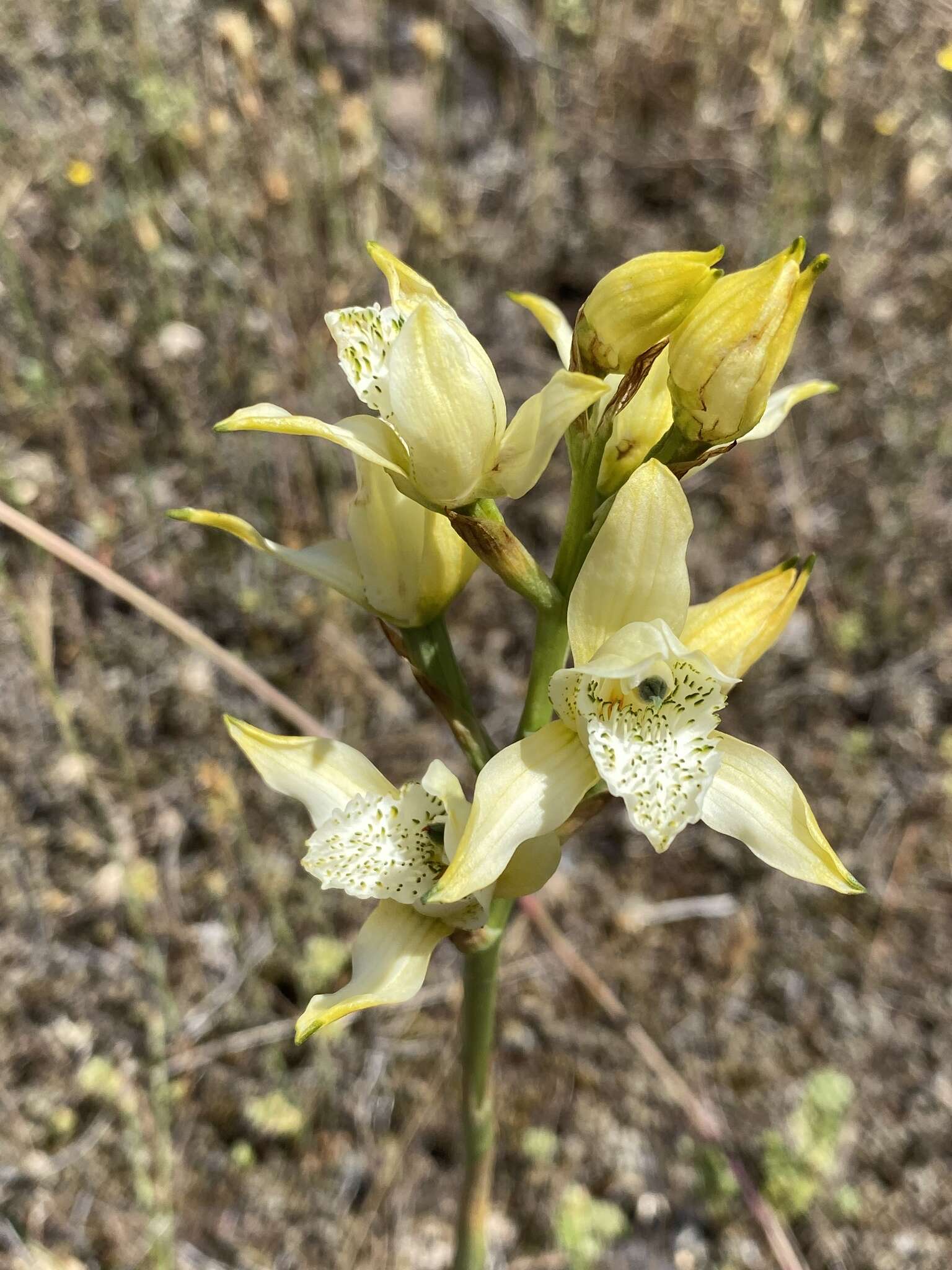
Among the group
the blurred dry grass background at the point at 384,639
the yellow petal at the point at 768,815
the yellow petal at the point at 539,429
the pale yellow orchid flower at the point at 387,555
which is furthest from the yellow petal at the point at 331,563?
the blurred dry grass background at the point at 384,639

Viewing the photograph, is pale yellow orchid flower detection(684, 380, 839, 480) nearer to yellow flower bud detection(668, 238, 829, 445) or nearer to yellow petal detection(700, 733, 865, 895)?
yellow flower bud detection(668, 238, 829, 445)

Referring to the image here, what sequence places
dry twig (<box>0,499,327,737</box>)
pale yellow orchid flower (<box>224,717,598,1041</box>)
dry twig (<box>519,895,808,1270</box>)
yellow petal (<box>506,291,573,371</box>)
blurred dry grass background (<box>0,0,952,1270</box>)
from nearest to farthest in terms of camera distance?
pale yellow orchid flower (<box>224,717,598,1041</box>) < yellow petal (<box>506,291,573,371</box>) < dry twig (<box>0,499,327,737</box>) < dry twig (<box>519,895,808,1270</box>) < blurred dry grass background (<box>0,0,952,1270</box>)

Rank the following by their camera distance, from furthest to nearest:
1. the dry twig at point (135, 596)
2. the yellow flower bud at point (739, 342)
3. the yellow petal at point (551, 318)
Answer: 1. the dry twig at point (135, 596)
2. the yellow petal at point (551, 318)
3. the yellow flower bud at point (739, 342)

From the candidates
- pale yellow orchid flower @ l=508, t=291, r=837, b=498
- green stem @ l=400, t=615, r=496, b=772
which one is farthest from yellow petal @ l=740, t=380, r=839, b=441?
green stem @ l=400, t=615, r=496, b=772

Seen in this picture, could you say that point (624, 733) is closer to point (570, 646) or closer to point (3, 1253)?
point (570, 646)

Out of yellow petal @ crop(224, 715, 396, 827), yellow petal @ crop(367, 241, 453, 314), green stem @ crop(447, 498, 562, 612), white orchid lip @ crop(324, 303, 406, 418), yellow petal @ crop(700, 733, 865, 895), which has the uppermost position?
yellow petal @ crop(367, 241, 453, 314)

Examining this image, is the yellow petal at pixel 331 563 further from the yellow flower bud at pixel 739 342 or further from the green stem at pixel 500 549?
the yellow flower bud at pixel 739 342

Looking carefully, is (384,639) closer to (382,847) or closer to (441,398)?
(382,847)
